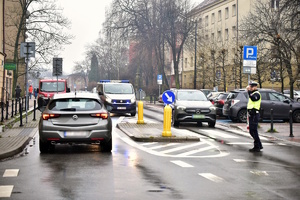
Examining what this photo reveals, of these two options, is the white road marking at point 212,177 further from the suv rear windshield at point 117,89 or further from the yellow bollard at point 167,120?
the suv rear windshield at point 117,89

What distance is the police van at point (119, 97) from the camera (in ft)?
99.2

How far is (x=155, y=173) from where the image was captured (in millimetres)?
9703

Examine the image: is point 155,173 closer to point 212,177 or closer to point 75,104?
point 212,177

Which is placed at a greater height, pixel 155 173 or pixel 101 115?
pixel 101 115

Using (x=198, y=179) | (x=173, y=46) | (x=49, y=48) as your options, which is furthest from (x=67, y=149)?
(x=173, y=46)

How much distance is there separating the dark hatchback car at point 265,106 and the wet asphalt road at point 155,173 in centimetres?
1070

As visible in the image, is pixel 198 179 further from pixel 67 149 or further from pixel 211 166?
pixel 67 149

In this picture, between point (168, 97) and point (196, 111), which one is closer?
point (168, 97)

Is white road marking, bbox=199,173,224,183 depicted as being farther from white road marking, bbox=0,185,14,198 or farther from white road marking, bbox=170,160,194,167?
white road marking, bbox=0,185,14,198

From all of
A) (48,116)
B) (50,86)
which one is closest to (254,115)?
(48,116)

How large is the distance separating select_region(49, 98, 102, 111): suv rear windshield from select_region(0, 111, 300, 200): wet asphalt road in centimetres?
108

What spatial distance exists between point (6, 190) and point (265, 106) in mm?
19298

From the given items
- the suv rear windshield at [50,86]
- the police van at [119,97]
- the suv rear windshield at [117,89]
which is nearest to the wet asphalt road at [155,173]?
the police van at [119,97]

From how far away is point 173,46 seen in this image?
57906mm
